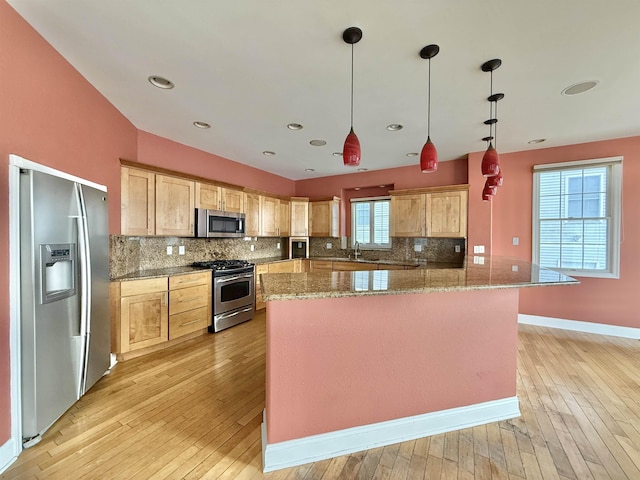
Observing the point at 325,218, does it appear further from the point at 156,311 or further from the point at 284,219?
the point at 156,311

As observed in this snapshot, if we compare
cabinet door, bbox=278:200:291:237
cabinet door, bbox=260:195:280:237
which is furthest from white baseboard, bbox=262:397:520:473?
cabinet door, bbox=278:200:291:237

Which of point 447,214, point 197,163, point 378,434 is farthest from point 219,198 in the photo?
point 447,214

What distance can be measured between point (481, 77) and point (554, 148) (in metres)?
2.59

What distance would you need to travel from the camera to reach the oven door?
11.5ft

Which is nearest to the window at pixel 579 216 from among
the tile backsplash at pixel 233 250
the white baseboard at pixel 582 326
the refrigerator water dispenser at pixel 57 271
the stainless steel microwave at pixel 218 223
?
the white baseboard at pixel 582 326

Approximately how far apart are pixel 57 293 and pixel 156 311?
1.24 m

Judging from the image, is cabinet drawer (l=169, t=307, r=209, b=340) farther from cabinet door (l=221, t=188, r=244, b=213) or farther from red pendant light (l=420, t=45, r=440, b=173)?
red pendant light (l=420, t=45, r=440, b=173)

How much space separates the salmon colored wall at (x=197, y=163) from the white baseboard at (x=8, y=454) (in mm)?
2787

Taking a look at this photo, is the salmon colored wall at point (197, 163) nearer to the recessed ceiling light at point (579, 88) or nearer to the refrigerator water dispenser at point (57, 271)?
the refrigerator water dispenser at point (57, 271)

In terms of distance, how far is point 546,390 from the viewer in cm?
222

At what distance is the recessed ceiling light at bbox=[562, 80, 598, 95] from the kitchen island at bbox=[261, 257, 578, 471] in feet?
5.74

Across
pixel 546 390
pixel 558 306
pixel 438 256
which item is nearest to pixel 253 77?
pixel 546 390

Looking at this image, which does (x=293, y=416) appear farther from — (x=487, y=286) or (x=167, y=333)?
(x=167, y=333)

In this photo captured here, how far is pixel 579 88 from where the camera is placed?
2266 mm
